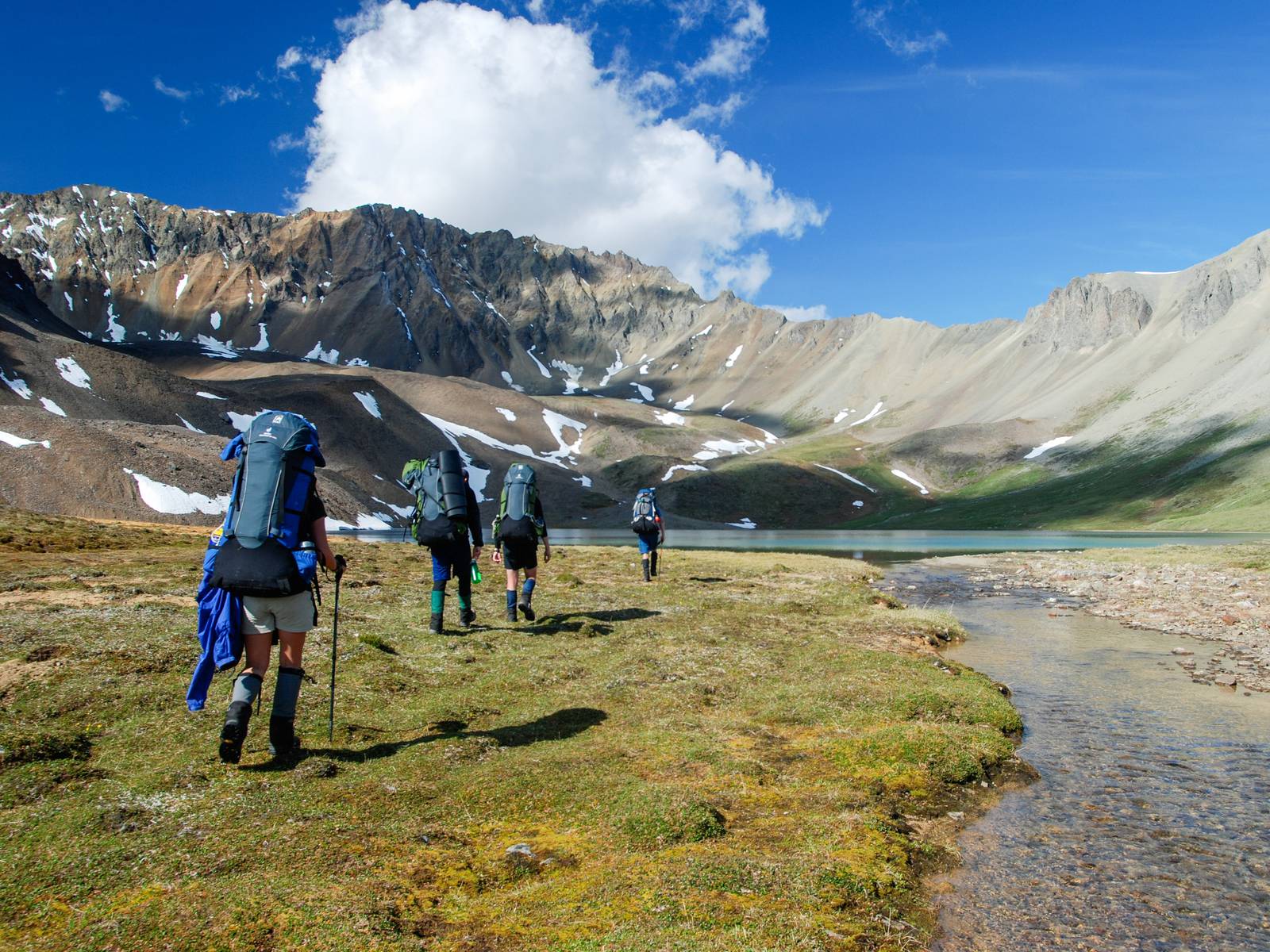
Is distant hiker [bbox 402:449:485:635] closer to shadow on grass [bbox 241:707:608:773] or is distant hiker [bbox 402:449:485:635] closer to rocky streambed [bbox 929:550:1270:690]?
shadow on grass [bbox 241:707:608:773]

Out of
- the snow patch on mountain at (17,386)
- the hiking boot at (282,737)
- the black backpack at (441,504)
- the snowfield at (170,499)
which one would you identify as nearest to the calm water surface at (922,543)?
the snowfield at (170,499)

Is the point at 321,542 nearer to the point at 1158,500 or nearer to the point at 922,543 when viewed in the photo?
the point at 922,543

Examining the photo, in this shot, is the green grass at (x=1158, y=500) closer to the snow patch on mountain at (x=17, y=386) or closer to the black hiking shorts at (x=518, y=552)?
the black hiking shorts at (x=518, y=552)

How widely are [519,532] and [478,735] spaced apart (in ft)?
30.1

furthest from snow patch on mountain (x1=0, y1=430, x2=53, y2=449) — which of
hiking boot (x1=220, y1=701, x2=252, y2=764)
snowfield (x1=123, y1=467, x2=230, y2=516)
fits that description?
hiking boot (x1=220, y1=701, x2=252, y2=764)

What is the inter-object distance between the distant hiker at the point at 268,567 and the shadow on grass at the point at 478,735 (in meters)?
0.34

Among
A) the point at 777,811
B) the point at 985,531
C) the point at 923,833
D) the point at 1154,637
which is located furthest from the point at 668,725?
the point at 985,531

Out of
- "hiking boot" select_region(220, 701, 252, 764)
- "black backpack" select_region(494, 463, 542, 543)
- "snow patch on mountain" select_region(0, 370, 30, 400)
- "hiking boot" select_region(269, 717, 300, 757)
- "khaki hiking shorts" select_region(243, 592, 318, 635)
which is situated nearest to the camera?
"hiking boot" select_region(220, 701, 252, 764)

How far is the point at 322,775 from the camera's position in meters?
9.65

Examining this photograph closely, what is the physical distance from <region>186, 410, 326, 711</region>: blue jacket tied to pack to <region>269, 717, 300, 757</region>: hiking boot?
3.03 ft

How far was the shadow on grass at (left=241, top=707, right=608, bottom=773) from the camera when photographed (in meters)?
10.2

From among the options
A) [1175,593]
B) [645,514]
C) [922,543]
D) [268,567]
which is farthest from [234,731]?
[922,543]

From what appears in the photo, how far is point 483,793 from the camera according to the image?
9594 mm

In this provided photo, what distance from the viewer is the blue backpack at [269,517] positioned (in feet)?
31.6
